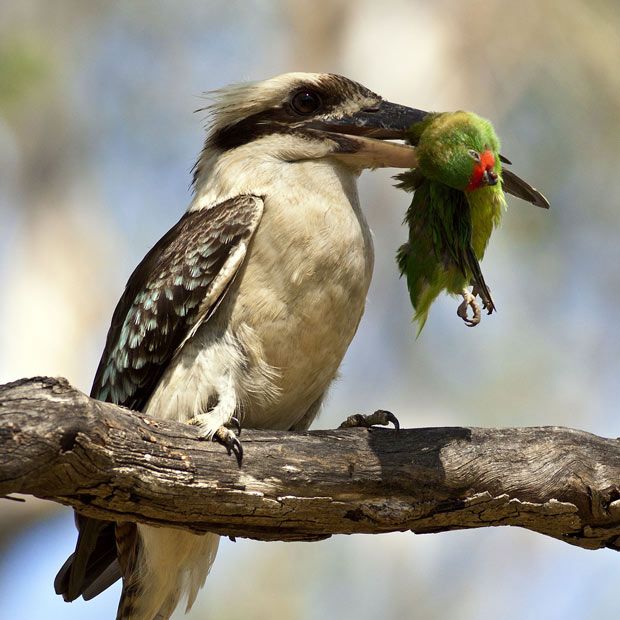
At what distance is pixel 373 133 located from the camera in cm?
359

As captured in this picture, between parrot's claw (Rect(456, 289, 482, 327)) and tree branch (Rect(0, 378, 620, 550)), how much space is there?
1.17ft

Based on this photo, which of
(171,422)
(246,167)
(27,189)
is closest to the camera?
(171,422)

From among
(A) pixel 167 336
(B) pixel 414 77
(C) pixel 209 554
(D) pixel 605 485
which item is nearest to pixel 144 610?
(C) pixel 209 554

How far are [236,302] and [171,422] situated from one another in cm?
49

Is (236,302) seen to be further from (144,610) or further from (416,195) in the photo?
(144,610)

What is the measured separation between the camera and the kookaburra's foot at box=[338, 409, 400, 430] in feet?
11.0

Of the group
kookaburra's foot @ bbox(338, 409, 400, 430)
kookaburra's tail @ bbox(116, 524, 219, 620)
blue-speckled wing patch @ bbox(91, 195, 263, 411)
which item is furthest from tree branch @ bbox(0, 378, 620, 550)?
kookaburra's tail @ bbox(116, 524, 219, 620)

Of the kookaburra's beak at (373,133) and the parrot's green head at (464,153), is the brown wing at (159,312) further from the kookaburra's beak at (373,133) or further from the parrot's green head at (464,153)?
the parrot's green head at (464,153)

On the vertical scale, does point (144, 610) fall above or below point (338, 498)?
below

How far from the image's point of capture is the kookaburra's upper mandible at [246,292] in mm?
3314

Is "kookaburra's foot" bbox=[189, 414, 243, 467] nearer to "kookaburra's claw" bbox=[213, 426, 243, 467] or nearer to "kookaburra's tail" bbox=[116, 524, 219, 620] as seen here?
"kookaburra's claw" bbox=[213, 426, 243, 467]

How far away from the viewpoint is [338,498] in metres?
3.00

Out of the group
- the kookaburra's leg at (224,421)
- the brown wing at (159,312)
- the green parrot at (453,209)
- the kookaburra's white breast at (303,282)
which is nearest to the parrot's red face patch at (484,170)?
the green parrot at (453,209)

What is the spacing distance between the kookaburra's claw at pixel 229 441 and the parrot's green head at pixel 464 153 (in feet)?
2.97
